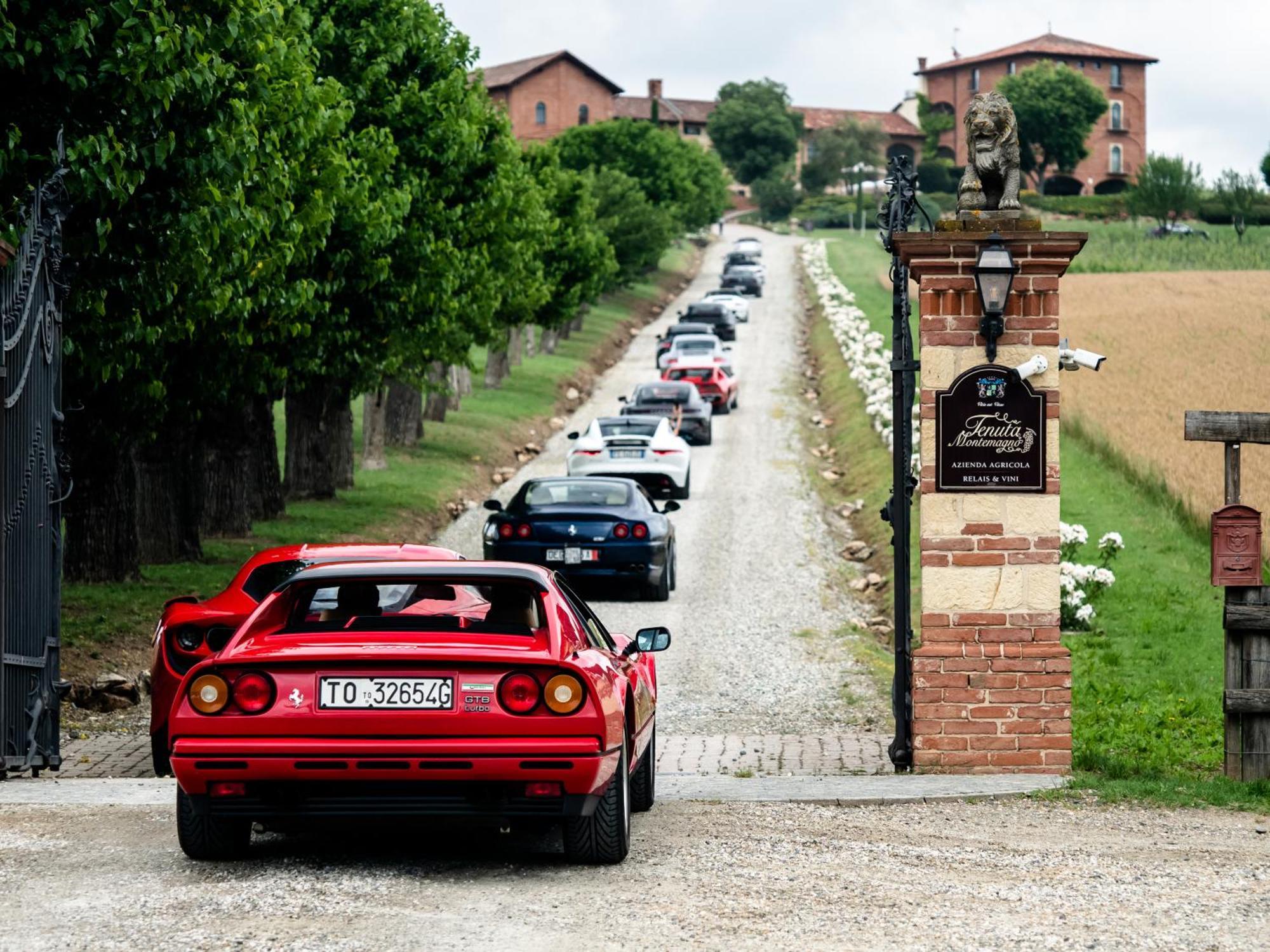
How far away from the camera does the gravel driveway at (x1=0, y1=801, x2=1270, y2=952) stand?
20.1 ft

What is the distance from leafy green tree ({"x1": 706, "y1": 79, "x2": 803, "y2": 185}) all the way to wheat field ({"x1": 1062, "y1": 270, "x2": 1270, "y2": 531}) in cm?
8305

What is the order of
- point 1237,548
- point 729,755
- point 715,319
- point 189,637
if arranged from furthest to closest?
point 715,319, point 729,755, point 189,637, point 1237,548

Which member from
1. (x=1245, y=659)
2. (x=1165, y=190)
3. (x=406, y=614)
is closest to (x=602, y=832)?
(x=406, y=614)

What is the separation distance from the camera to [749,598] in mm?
21172

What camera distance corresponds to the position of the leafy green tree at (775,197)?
14825 cm

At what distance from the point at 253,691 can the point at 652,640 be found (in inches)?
97.4

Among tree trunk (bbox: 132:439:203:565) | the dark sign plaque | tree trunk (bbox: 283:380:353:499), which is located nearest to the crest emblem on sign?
the dark sign plaque

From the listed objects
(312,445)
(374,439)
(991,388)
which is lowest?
(312,445)

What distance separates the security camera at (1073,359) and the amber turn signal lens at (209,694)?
540 cm

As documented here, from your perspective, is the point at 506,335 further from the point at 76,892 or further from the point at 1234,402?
the point at 76,892

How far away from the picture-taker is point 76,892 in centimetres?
680

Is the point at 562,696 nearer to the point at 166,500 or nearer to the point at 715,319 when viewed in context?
the point at 166,500

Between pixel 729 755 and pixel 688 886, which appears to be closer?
pixel 688 886

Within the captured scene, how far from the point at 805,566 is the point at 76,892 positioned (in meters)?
17.9
